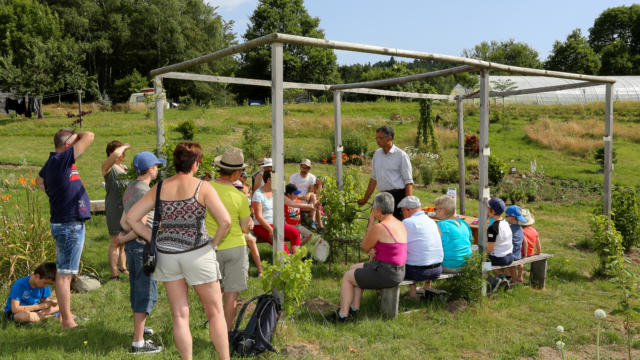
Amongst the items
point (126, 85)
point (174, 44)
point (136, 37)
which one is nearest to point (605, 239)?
point (126, 85)

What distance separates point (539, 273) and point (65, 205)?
5316mm

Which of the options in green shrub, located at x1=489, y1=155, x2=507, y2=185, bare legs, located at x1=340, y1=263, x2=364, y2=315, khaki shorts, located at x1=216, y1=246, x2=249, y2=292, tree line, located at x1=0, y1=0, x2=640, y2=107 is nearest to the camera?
khaki shorts, located at x1=216, y1=246, x2=249, y2=292

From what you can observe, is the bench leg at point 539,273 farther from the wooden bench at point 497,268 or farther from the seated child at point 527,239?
the seated child at point 527,239

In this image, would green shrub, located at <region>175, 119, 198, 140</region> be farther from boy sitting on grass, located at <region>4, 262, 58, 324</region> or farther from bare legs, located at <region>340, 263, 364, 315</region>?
bare legs, located at <region>340, 263, 364, 315</region>

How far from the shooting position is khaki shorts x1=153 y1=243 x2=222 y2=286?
3.07m

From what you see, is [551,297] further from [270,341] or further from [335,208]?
[270,341]

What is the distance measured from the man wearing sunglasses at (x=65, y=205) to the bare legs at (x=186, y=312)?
1.36 meters

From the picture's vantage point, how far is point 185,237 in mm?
3068

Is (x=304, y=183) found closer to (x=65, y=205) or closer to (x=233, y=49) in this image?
(x=233, y=49)

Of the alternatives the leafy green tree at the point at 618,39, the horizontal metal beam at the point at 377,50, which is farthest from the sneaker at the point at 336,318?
the leafy green tree at the point at 618,39

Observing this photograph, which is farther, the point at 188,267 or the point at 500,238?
the point at 500,238

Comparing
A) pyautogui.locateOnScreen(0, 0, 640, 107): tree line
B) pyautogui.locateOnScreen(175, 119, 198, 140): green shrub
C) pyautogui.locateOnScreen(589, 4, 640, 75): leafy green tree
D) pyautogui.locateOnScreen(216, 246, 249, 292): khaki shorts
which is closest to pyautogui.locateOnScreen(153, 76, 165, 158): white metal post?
pyautogui.locateOnScreen(216, 246, 249, 292): khaki shorts

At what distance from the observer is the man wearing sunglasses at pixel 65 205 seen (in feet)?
13.0

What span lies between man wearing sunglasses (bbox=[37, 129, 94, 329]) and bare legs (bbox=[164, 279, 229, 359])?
136 cm
